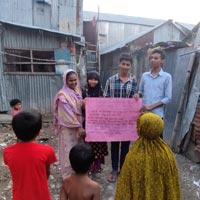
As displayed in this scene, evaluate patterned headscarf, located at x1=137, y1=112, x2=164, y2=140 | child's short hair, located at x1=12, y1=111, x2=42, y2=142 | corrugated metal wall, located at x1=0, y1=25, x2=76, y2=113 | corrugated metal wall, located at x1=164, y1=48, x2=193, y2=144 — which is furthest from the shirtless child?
corrugated metal wall, located at x1=0, y1=25, x2=76, y2=113

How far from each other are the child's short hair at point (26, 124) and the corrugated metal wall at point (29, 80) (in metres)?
8.35

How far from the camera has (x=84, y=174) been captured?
2.29 metres

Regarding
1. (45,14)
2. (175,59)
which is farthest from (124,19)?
(175,59)

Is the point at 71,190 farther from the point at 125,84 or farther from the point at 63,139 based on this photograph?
the point at 125,84

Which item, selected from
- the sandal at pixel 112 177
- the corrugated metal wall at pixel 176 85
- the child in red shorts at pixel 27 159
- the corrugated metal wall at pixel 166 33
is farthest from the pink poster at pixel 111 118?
the corrugated metal wall at pixel 166 33

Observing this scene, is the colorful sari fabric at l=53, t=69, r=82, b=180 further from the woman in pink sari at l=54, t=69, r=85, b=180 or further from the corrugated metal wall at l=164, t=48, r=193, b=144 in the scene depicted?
the corrugated metal wall at l=164, t=48, r=193, b=144

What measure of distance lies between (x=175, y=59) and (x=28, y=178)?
4902 millimetres

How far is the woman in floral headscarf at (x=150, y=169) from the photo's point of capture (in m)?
2.23

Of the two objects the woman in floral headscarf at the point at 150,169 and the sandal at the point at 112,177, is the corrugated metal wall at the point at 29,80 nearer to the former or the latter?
the sandal at the point at 112,177

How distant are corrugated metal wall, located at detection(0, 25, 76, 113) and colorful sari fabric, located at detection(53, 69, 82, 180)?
6893 mm

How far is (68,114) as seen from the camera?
11.9 feet

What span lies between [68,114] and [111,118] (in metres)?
0.56

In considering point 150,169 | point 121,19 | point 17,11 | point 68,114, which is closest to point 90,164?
point 150,169

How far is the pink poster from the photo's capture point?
3699 mm
